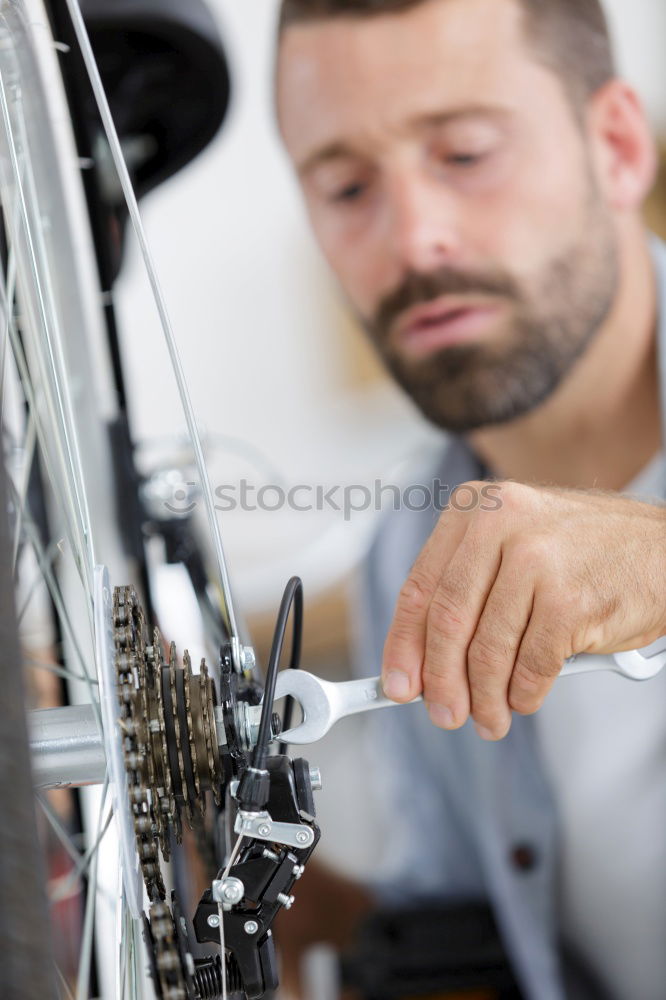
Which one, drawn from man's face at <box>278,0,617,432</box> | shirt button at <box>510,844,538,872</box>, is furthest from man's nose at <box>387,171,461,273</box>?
shirt button at <box>510,844,538,872</box>

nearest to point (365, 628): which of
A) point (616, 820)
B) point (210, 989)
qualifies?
point (616, 820)

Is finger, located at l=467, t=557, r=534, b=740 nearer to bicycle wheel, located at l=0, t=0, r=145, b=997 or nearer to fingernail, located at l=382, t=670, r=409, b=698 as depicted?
fingernail, located at l=382, t=670, r=409, b=698

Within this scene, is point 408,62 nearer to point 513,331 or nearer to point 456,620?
point 513,331

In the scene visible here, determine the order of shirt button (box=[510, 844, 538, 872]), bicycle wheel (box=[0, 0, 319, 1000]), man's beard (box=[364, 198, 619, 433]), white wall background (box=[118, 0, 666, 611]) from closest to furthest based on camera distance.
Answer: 1. bicycle wheel (box=[0, 0, 319, 1000])
2. shirt button (box=[510, 844, 538, 872])
3. man's beard (box=[364, 198, 619, 433])
4. white wall background (box=[118, 0, 666, 611])

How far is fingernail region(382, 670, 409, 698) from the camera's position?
0.39 meters

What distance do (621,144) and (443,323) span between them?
0.36 metres

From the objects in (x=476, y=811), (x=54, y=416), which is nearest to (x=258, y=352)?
(x=476, y=811)

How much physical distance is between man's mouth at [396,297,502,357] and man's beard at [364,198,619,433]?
1cm

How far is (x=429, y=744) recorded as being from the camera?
4.25 ft

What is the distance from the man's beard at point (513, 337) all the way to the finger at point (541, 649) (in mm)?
910

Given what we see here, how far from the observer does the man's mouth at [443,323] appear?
1272mm

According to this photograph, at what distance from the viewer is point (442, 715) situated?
1.33 feet

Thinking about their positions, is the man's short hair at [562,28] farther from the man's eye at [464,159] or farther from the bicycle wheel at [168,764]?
the bicycle wheel at [168,764]

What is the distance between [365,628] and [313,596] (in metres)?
0.13
